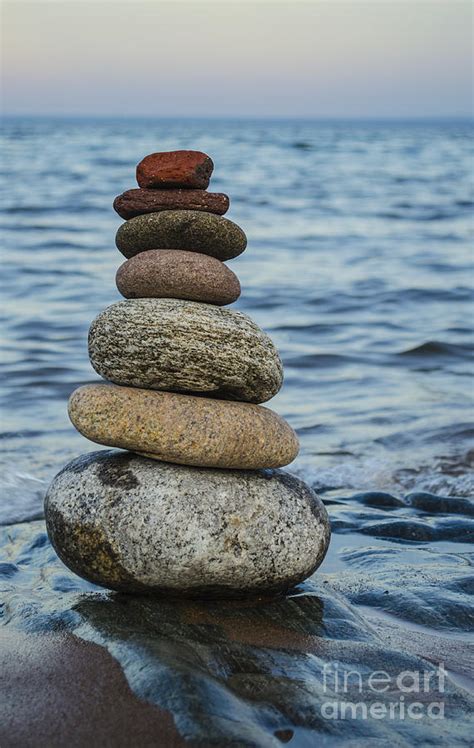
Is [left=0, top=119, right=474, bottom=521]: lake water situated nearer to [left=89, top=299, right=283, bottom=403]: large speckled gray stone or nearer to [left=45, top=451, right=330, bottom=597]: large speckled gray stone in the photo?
[left=45, top=451, right=330, bottom=597]: large speckled gray stone

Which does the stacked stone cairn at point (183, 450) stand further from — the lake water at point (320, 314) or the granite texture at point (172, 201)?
the lake water at point (320, 314)

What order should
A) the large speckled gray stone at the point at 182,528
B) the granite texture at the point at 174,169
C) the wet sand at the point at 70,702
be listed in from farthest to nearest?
the granite texture at the point at 174,169
the large speckled gray stone at the point at 182,528
the wet sand at the point at 70,702

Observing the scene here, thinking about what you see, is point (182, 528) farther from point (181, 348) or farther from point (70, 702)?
point (70, 702)

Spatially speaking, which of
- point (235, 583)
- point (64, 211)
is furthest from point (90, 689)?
Result: point (64, 211)

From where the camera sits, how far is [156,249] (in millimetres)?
5109

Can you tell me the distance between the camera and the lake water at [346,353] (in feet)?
19.6

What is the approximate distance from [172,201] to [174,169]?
0.55ft

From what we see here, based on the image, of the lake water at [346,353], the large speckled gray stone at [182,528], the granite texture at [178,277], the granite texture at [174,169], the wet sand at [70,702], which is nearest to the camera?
the wet sand at [70,702]

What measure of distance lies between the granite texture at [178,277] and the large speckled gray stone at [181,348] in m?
0.11

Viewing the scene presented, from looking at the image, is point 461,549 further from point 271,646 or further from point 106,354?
point 106,354

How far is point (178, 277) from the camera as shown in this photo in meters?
4.91

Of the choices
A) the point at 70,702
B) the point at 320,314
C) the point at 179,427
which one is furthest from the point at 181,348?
the point at 320,314

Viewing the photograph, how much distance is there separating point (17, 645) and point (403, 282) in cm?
1432

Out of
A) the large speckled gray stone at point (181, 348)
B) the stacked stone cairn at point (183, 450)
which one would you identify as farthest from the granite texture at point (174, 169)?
the large speckled gray stone at point (181, 348)
